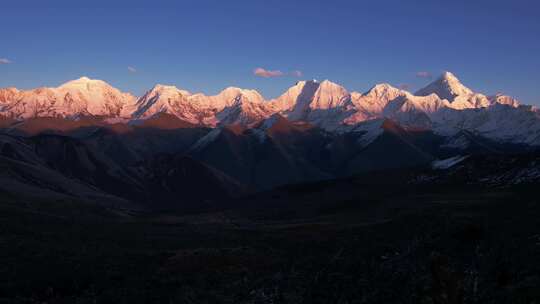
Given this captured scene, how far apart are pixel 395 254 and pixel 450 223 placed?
5030 millimetres

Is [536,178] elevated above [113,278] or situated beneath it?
elevated above

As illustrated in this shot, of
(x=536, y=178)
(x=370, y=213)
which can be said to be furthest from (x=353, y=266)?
(x=536, y=178)

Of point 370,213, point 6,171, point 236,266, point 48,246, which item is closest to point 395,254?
point 236,266

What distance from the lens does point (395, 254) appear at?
38.7m

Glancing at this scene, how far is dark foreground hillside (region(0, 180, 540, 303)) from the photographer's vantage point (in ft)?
86.1

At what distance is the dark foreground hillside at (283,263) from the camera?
2625 cm

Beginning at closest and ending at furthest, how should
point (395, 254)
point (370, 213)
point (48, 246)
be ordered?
point (395, 254) < point (48, 246) < point (370, 213)

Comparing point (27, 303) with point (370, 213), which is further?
point (370, 213)

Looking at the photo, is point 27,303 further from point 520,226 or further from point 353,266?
point 520,226

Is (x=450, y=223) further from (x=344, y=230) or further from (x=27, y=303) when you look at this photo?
(x=27, y=303)

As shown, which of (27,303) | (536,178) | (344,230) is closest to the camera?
(27,303)

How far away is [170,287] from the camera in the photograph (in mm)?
36594

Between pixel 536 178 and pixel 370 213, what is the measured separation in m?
31.6

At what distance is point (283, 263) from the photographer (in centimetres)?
4400
